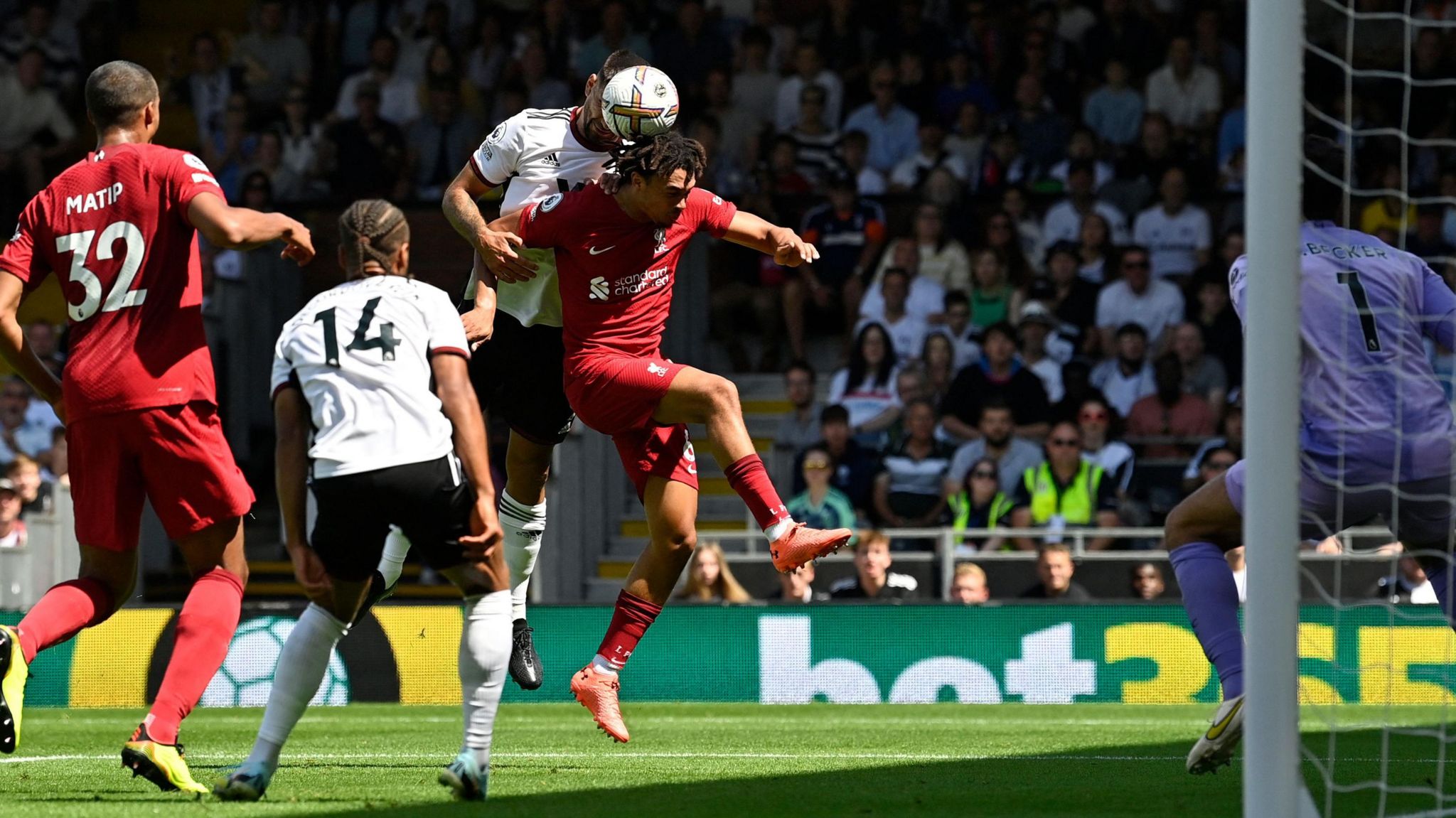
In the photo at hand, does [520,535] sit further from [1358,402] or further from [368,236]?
[1358,402]

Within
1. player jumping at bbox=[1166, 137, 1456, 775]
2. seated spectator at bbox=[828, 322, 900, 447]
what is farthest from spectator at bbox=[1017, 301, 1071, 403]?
player jumping at bbox=[1166, 137, 1456, 775]

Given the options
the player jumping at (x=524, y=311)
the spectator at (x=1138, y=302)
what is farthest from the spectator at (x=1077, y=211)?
the player jumping at (x=524, y=311)

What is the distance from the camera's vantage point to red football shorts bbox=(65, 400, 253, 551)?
594 centimetres

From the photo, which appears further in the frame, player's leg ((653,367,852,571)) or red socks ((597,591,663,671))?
red socks ((597,591,663,671))

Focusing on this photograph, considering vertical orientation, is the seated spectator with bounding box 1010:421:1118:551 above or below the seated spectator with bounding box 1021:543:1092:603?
above

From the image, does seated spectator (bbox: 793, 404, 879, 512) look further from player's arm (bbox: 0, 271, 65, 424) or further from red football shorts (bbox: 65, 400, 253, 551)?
red football shorts (bbox: 65, 400, 253, 551)

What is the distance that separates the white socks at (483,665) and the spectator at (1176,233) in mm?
10583

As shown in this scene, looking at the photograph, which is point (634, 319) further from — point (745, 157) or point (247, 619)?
point (745, 157)

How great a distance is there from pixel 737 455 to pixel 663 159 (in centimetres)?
113

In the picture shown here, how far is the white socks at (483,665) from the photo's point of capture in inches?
210

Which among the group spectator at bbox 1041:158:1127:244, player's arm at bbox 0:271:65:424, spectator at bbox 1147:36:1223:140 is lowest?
player's arm at bbox 0:271:65:424

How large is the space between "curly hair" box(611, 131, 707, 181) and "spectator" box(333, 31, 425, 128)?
10695mm

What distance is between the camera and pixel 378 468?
530cm

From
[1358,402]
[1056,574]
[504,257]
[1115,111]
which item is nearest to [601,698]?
[504,257]
